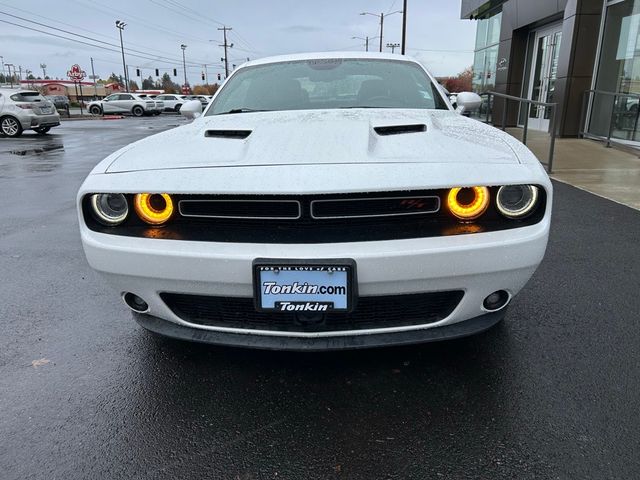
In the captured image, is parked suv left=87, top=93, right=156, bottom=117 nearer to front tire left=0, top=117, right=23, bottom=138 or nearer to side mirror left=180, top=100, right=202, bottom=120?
front tire left=0, top=117, right=23, bottom=138

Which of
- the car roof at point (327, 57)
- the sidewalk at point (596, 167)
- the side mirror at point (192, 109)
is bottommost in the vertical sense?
the sidewalk at point (596, 167)

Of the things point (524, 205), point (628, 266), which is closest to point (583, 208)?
point (628, 266)

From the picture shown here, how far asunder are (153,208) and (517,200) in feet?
4.85

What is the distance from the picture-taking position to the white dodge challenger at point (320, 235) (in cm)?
179

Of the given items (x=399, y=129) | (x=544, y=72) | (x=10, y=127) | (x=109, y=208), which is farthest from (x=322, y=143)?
(x=10, y=127)

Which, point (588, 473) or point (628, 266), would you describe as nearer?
point (588, 473)

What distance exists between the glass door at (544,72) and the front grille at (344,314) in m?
13.1

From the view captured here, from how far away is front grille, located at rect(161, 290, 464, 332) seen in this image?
6.32ft

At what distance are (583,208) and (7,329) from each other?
5252 mm

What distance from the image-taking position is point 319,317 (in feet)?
6.24

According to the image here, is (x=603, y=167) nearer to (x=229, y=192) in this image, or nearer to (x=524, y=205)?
(x=524, y=205)

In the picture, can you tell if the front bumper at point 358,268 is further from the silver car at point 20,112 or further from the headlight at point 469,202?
the silver car at point 20,112

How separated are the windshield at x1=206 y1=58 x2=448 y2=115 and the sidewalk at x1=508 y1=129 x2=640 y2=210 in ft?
11.1

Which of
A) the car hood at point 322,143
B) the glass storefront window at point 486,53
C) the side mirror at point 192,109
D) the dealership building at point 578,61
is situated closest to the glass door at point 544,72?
the dealership building at point 578,61
